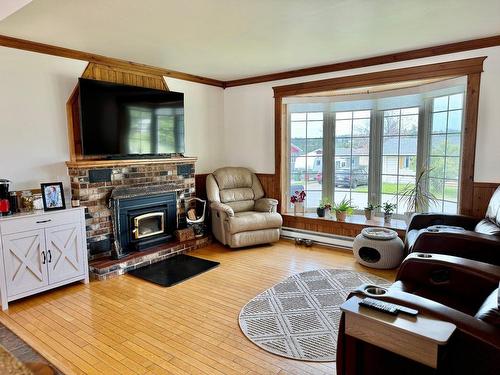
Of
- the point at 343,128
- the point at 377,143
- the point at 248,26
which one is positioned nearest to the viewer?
the point at 248,26

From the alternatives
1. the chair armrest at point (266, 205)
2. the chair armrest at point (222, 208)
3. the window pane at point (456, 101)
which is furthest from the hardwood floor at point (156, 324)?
the window pane at point (456, 101)

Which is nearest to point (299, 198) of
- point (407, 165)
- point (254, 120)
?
point (254, 120)

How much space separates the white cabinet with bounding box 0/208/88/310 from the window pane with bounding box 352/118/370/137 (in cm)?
378

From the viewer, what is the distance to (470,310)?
6.36 feet

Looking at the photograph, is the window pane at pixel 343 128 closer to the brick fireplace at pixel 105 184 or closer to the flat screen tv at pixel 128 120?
the flat screen tv at pixel 128 120

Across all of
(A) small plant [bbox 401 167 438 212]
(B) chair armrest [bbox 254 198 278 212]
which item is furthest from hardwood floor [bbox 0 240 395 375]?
(B) chair armrest [bbox 254 198 278 212]

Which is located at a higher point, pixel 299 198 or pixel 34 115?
pixel 34 115

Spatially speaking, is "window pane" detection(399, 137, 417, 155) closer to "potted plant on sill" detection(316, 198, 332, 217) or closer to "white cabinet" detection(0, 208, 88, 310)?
"potted plant on sill" detection(316, 198, 332, 217)

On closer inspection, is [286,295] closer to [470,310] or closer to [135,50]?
[470,310]

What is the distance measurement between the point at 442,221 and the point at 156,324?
3.03 meters

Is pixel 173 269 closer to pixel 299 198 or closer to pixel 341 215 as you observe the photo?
pixel 299 198

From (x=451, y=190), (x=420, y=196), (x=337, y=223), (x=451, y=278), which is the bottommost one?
(x=337, y=223)

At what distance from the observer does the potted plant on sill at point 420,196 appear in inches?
170

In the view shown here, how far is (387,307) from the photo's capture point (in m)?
1.52
